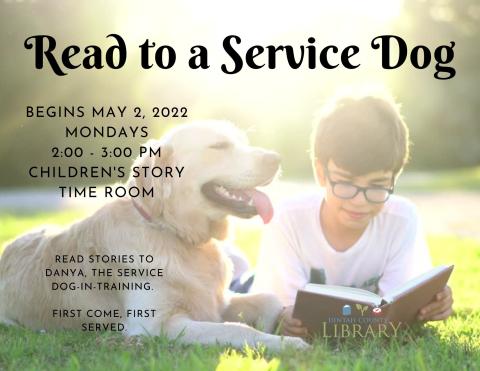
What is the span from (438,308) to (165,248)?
1.59 m

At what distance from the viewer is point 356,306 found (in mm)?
3971

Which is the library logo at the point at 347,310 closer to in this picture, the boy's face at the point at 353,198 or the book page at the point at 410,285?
the book page at the point at 410,285

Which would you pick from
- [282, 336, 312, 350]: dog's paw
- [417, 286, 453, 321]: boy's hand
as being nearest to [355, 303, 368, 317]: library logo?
[282, 336, 312, 350]: dog's paw

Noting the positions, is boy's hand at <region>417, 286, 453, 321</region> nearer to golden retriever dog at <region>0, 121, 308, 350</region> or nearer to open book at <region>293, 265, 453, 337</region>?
open book at <region>293, 265, 453, 337</region>

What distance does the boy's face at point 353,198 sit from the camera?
4.47 meters

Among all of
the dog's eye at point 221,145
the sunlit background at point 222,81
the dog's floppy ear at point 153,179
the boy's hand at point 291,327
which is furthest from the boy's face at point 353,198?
the sunlit background at point 222,81

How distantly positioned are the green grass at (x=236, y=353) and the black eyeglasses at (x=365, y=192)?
0.76 meters

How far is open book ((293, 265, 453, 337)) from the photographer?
3945 mm

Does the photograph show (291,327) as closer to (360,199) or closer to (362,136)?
(360,199)

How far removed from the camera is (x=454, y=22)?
30062 mm

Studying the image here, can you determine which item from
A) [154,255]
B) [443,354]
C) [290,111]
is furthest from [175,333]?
[290,111]

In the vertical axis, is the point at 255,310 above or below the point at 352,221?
below

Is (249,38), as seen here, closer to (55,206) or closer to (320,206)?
(320,206)

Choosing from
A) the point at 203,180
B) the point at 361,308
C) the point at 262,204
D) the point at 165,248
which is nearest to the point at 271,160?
the point at 262,204
